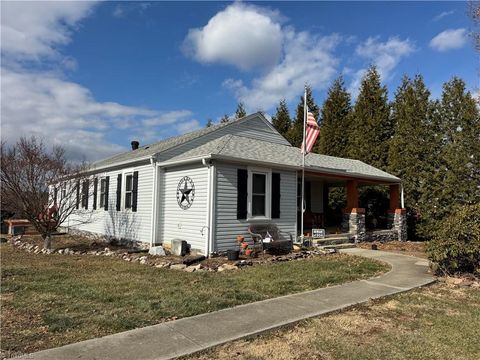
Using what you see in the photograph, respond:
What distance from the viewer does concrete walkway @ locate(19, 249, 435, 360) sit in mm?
4027

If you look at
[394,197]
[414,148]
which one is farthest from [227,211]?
[414,148]

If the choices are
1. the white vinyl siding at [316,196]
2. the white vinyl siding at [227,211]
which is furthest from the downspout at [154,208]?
the white vinyl siding at [316,196]

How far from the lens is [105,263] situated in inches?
408

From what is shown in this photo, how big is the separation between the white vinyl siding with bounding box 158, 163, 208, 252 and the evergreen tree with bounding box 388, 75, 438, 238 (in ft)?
37.8

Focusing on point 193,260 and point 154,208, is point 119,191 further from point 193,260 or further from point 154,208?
point 193,260

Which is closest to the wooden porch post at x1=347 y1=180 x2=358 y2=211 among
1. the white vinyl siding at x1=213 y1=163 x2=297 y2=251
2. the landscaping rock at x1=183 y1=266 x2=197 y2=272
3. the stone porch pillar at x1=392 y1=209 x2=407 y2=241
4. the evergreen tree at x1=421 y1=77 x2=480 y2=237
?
the stone porch pillar at x1=392 y1=209 x2=407 y2=241

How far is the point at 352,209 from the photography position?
15.4m

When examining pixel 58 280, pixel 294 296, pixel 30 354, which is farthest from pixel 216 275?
pixel 30 354

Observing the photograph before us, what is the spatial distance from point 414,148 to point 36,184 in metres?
16.8

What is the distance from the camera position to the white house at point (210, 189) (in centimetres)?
1078

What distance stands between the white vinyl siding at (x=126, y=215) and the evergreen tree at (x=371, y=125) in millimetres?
13875

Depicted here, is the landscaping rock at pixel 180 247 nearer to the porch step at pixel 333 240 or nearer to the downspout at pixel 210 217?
the downspout at pixel 210 217

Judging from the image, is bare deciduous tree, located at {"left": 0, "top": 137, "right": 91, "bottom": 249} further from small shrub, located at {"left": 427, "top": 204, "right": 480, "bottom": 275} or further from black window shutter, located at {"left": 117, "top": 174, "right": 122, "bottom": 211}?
small shrub, located at {"left": 427, "top": 204, "right": 480, "bottom": 275}

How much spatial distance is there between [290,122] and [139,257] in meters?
21.1
